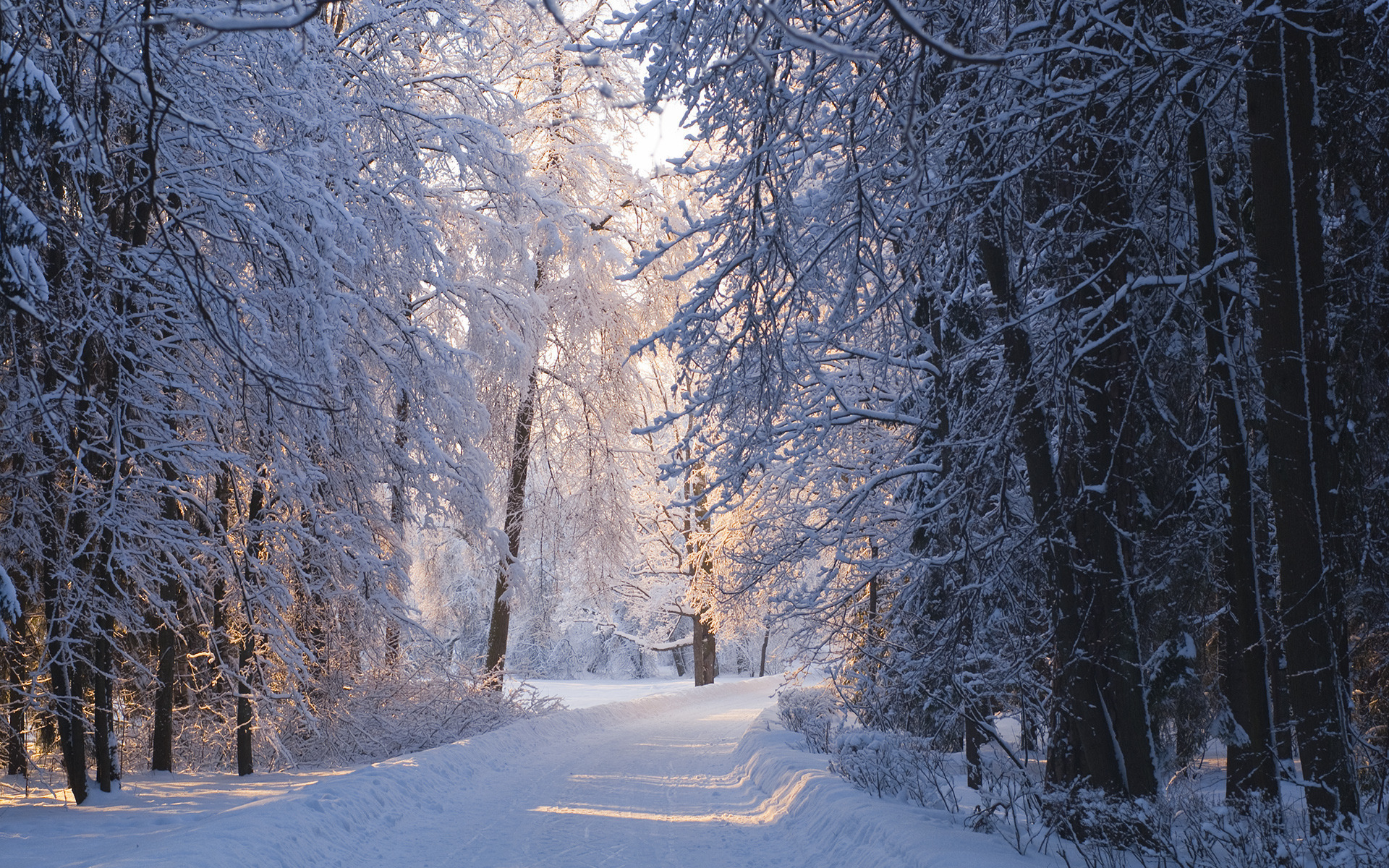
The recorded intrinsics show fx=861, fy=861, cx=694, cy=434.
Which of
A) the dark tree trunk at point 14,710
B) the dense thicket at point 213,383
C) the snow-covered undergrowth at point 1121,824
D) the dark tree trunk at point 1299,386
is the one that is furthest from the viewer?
the dark tree trunk at point 14,710

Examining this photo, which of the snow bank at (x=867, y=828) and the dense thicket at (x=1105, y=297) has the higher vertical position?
the dense thicket at (x=1105, y=297)

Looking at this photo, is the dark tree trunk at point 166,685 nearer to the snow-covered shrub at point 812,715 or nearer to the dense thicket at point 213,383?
the dense thicket at point 213,383

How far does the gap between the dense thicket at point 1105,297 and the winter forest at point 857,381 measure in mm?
54

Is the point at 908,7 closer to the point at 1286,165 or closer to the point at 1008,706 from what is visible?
the point at 1286,165

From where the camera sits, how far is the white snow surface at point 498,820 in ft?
19.9

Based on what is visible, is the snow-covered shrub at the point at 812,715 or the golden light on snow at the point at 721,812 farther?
the snow-covered shrub at the point at 812,715

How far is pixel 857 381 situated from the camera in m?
11.8

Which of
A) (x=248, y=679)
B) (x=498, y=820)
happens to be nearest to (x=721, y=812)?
(x=498, y=820)

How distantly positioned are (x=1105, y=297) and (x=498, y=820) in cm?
716

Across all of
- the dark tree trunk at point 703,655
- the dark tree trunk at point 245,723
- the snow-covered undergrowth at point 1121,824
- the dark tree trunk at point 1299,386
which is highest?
the dark tree trunk at point 1299,386

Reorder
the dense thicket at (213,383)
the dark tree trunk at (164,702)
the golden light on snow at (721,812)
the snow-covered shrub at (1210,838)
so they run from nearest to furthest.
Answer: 1. the snow-covered shrub at (1210,838)
2. the dense thicket at (213,383)
3. the golden light on snow at (721,812)
4. the dark tree trunk at (164,702)

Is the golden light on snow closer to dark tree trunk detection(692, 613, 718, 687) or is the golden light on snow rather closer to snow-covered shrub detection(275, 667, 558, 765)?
snow-covered shrub detection(275, 667, 558, 765)

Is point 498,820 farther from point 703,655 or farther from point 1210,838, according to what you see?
point 703,655

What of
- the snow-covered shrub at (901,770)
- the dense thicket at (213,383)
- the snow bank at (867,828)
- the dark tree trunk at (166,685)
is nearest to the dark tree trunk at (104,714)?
the dense thicket at (213,383)
